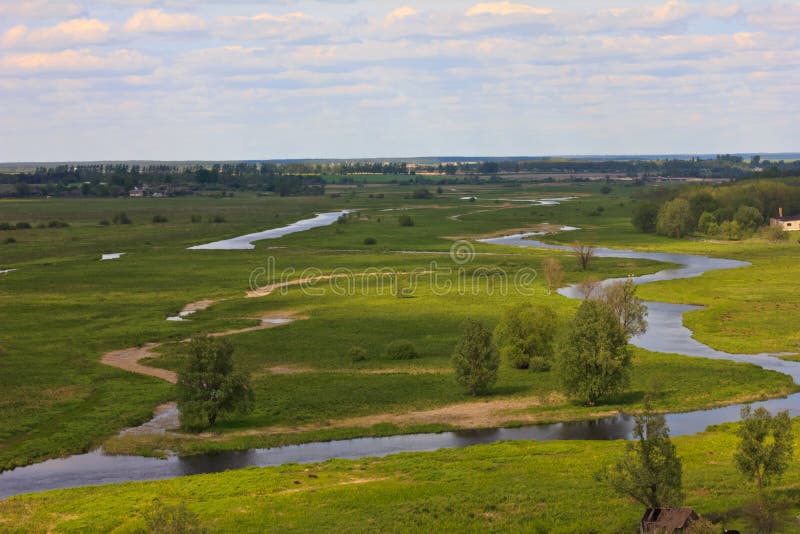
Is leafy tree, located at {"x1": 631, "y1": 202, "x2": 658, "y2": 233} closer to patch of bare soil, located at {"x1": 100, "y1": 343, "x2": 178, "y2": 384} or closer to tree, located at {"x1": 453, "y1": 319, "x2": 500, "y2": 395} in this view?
patch of bare soil, located at {"x1": 100, "y1": 343, "x2": 178, "y2": 384}

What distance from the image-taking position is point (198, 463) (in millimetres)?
35031

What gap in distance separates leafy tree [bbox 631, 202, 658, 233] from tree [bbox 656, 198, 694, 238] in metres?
4.09

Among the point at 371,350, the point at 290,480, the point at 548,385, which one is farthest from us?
the point at 371,350

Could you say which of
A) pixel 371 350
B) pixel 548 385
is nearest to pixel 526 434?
pixel 548 385

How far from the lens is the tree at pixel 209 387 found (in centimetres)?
3881

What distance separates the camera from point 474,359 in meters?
43.8

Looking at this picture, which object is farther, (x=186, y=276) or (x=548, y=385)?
(x=186, y=276)

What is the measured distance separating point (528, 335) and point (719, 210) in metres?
89.7

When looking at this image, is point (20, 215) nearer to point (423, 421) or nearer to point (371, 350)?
point (371, 350)

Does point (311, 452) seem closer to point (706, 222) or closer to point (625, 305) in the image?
point (625, 305)

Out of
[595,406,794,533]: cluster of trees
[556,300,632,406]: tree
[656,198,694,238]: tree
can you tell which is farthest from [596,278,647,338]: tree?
[656,198,694,238]: tree

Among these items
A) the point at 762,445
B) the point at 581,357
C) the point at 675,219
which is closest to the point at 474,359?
the point at 581,357

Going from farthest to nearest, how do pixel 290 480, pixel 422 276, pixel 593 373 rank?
pixel 422 276
pixel 593 373
pixel 290 480

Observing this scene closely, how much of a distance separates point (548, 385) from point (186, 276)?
169 feet
